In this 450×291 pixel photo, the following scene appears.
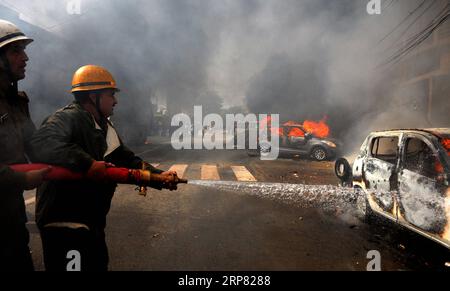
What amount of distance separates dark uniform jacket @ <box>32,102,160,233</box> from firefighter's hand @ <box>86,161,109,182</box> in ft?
0.12

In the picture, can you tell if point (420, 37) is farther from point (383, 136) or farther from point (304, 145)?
point (383, 136)

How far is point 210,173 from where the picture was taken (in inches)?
366

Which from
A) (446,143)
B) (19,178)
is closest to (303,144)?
(446,143)

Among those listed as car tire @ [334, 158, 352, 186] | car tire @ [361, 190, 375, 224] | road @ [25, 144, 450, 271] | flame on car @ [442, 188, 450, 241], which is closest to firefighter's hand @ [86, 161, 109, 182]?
road @ [25, 144, 450, 271]

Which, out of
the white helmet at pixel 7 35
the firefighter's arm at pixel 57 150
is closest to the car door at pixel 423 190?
the firefighter's arm at pixel 57 150

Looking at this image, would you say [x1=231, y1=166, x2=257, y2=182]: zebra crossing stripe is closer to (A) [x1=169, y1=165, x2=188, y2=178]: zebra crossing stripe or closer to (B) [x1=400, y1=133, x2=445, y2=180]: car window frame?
(A) [x1=169, y1=165, x2=188, y2=178]: zebra crossing stripe

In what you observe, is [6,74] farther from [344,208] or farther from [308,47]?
[308,47]

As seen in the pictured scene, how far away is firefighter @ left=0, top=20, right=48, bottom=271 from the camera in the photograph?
69.7 inches

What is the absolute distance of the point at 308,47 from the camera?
2300cm

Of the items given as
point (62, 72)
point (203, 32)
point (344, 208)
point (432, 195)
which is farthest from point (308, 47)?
point (432, 195)

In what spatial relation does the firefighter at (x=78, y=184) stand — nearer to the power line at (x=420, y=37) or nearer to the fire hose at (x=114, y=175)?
the fire hose at (x=114, y=175)

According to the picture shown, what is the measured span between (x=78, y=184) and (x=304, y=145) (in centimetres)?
1223
